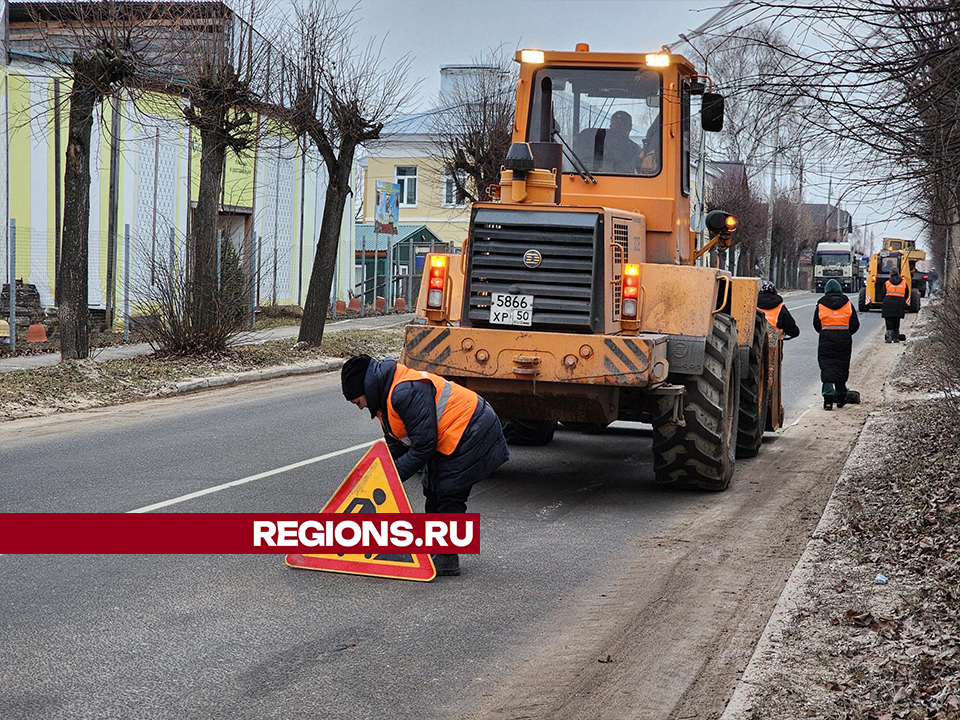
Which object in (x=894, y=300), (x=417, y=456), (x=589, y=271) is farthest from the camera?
(x=894, y=300)

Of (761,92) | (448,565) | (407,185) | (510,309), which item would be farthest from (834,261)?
(448,565)

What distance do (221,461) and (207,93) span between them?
11.1 metres

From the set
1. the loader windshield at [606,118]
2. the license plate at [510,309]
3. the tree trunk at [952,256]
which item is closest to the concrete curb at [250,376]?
the loader windshield at [606,118]

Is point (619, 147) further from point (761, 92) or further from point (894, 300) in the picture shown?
point (894, 300)

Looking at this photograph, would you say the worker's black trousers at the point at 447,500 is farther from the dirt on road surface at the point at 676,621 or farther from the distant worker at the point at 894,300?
the distant worker at the point at 894,300

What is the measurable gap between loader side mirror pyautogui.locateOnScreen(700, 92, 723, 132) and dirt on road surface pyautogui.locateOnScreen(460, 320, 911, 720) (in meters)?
3.05

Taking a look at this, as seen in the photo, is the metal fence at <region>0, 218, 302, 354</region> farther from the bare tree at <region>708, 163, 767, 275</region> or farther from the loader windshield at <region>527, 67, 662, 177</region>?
the bare tree at <region>708, 163, 767, 275</region>

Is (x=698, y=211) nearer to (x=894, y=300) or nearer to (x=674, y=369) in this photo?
(x=674, y=369)

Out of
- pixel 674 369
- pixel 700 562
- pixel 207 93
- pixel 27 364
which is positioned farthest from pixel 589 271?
pixel 207 93

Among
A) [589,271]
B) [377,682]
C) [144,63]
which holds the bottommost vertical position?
[377,682]

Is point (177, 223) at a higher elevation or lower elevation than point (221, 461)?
higher

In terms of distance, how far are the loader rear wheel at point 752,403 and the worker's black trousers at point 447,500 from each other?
5.01 metres

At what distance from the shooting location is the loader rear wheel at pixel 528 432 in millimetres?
11898

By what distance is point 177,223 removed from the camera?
29.1 meters
